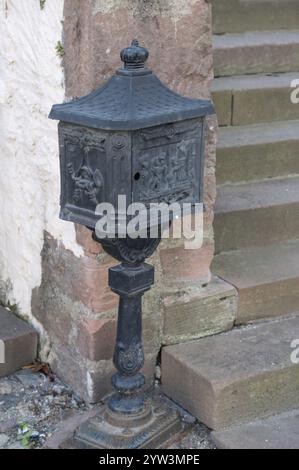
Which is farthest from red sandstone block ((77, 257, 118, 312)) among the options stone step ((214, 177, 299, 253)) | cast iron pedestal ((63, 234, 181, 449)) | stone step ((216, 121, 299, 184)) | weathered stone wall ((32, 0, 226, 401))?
stone step ((216, 121, 299, 184))

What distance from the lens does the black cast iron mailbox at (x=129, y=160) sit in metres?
2.35

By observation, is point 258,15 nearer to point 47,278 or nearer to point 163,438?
point 47,278

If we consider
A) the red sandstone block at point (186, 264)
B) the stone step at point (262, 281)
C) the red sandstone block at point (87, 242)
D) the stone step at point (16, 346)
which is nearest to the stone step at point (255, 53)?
the stone step at point (262, 281)

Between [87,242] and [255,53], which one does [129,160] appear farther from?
[255,53]

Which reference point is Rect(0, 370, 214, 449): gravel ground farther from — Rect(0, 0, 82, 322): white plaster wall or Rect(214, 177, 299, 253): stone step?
Rect(214, 177, 299, 253): stone step

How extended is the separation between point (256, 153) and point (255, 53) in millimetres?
711

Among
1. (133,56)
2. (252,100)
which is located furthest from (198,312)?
(252,100)

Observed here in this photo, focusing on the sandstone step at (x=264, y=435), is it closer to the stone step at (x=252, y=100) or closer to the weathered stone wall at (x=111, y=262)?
the weathered stone wall at (x=111, y=262)

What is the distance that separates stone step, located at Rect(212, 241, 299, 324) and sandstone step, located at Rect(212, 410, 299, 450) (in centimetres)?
50

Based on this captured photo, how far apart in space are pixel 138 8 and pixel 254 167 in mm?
1343

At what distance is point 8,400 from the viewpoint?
3.14 meters

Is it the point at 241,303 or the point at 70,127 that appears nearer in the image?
the point at 70,127

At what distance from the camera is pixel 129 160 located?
2.35 metres

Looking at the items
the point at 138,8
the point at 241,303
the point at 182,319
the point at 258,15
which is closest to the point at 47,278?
the point at 182,319
